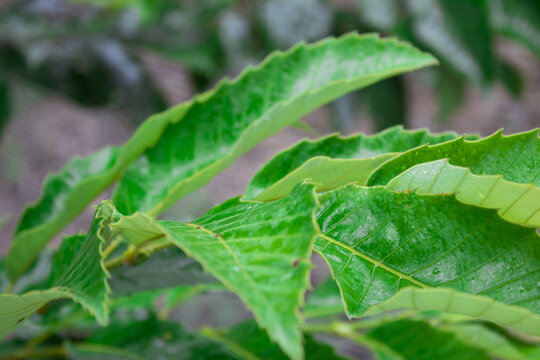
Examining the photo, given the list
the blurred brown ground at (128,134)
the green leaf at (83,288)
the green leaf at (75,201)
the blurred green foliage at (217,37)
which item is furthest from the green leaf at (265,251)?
Result: the blurred brown ground at (128,134)

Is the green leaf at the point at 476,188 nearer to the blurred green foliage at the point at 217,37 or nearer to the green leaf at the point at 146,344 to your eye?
the green leaf at the point at 146,344

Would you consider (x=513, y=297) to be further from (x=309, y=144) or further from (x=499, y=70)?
(x=499, y=70)

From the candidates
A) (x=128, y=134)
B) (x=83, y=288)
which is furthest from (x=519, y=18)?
(x=128, y=134)

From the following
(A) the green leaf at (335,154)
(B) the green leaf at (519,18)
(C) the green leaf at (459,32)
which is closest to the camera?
(A) the green leaf at (335,154)

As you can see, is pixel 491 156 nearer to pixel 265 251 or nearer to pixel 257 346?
pixel 265 251

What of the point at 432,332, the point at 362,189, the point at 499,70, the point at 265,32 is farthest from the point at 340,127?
the point at 362,189
